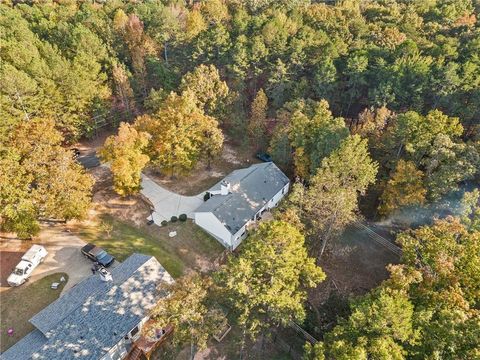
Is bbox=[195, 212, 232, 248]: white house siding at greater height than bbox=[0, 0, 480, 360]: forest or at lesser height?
lesser

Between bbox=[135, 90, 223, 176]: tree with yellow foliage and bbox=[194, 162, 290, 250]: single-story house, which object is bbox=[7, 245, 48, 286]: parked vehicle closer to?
bbox=[135, 90, 223, 176]: tree with yellow foliage

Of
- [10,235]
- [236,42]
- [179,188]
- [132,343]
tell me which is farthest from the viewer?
[236,42]

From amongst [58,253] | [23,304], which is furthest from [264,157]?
[23,304]

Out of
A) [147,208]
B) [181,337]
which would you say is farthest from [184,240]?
[181,337]

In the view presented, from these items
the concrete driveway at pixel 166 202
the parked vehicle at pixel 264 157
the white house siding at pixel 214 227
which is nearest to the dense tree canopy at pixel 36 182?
the concrete driveway at pixel 166 202

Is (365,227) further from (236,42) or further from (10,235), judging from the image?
(10,235)

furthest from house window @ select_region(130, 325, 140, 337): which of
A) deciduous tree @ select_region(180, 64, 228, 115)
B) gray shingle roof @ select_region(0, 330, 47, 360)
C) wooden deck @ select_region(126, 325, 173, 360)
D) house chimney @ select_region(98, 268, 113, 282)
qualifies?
deciduous tree @ select_region(180, 64, 228, 115)

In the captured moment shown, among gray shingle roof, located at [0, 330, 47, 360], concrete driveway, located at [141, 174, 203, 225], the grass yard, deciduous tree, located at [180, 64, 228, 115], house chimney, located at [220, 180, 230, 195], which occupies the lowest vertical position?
concrete driveway, located at [141, 174, 203, 225]
